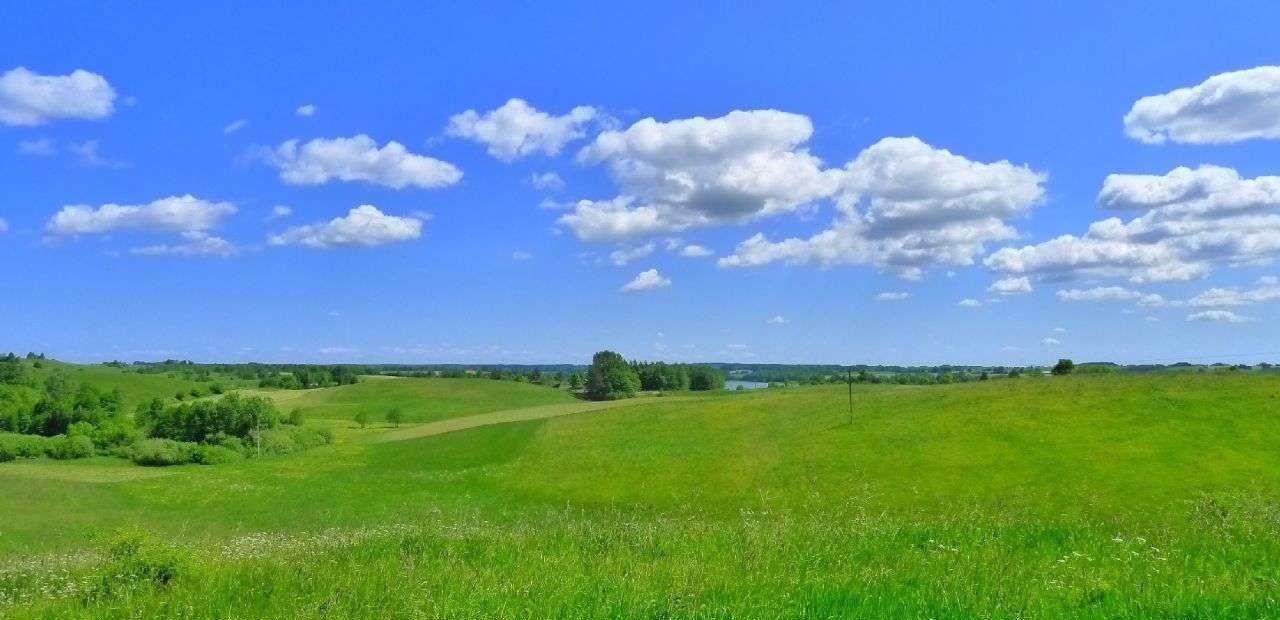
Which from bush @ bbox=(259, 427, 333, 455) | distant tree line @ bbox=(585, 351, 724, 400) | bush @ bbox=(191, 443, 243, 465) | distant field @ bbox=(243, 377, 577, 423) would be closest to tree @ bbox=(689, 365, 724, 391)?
distant tree line @ bbox=(585, 351, 724, 400)

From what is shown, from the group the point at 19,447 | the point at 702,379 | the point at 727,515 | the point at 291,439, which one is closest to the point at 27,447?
the point at 19,447

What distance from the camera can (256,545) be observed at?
12930mm

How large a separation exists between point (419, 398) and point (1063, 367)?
111593 millimetres

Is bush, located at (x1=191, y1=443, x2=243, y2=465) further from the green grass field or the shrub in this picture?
the shrub

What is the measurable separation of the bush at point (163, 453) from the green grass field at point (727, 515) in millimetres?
3946

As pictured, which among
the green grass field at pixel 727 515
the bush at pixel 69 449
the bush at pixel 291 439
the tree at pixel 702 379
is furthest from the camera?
the tree at pixel 702 379

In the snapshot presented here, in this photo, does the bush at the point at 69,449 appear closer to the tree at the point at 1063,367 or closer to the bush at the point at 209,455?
the bush at the point at 209,455

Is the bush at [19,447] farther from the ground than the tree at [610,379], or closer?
closer

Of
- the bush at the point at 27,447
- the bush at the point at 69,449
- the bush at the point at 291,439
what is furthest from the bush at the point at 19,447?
the bush at the point at 291,439

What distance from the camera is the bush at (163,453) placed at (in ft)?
253

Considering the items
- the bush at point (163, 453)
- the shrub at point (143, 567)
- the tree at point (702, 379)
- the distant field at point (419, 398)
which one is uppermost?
the shrub at point (143, 567)

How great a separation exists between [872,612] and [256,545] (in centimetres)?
1112

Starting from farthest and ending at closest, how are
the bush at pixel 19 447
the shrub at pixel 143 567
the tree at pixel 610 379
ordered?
the tree at pixel 610 379 < the bush at pixel 19 447 < the shrub at pixel 143 567

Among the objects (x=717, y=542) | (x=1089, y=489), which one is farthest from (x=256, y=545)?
(x=1089, y=489)
